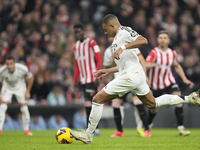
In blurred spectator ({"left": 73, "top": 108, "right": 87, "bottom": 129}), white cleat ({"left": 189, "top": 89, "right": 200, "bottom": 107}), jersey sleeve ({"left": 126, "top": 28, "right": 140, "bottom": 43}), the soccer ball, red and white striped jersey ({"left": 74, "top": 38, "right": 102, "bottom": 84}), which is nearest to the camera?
jersey sleeve ({"left": 126, "top": 28, "right": 140, "bottom": 43})

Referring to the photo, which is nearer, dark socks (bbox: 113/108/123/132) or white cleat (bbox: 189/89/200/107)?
white cleat (bbox: 189/89/200/107)

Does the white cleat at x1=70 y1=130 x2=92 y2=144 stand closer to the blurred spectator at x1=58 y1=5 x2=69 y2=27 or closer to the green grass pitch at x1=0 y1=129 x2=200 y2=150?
the green grass pitch at x1=0 y1=129 x2=200 y2=150

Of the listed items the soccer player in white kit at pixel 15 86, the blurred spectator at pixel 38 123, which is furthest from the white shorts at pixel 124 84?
the blurred spectator at pixel 38 123

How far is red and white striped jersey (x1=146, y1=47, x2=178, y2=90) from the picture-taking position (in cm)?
906

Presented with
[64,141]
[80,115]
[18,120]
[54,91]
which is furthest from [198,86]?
[64,141]

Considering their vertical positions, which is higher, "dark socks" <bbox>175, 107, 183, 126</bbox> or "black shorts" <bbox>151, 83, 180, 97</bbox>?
"black shorts" <bbox>151, 83, 180, 97</bbox>

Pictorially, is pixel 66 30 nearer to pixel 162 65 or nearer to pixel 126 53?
pixel 162 65

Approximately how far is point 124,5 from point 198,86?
6.08m

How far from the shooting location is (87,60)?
9.46m

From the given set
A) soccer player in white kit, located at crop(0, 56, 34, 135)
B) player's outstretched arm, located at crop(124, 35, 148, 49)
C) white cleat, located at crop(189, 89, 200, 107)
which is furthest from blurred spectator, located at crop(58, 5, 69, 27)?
player's outstretched arm, located at crop(124, 35, 148, 49)

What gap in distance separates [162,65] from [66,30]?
28.0 ft

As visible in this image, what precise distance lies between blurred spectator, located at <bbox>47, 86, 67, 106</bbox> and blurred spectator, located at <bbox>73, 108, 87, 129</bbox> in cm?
83

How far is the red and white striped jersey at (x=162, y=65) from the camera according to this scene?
357 inches

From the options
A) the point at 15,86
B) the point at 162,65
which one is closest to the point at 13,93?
the point at 15,86
